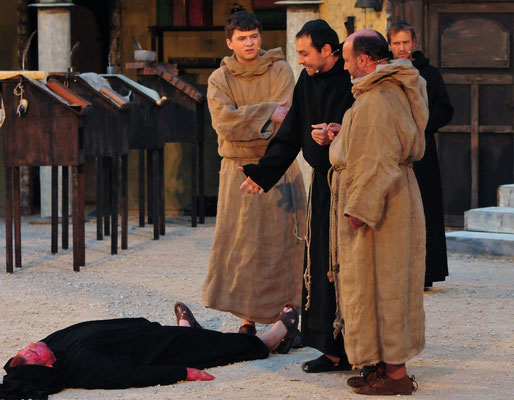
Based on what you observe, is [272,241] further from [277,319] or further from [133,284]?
[133,284]

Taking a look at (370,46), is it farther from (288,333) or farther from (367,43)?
(288,333)

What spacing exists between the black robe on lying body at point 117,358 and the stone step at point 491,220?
479 centimetres

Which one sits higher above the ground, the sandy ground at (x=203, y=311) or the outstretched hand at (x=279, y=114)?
the outstretched hand at (x=279, y=114)

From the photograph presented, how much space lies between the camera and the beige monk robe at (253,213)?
6.43m

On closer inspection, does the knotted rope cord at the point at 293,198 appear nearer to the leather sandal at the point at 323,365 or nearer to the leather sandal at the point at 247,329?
the leather sandal at the point at 247,329

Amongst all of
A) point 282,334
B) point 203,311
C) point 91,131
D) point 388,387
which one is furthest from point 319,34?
point 91,131

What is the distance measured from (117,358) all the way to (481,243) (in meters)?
5.04

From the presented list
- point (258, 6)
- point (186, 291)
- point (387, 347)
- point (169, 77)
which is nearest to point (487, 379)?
point (387, 347)

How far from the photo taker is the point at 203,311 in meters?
7.41

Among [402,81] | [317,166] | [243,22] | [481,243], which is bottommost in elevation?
[481,243]

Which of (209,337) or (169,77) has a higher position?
(169,77)

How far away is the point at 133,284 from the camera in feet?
27.8

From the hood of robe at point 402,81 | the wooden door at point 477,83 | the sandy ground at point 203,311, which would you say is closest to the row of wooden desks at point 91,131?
the sandy ground at point 203,311

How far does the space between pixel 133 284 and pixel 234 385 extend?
3180 millimetres
